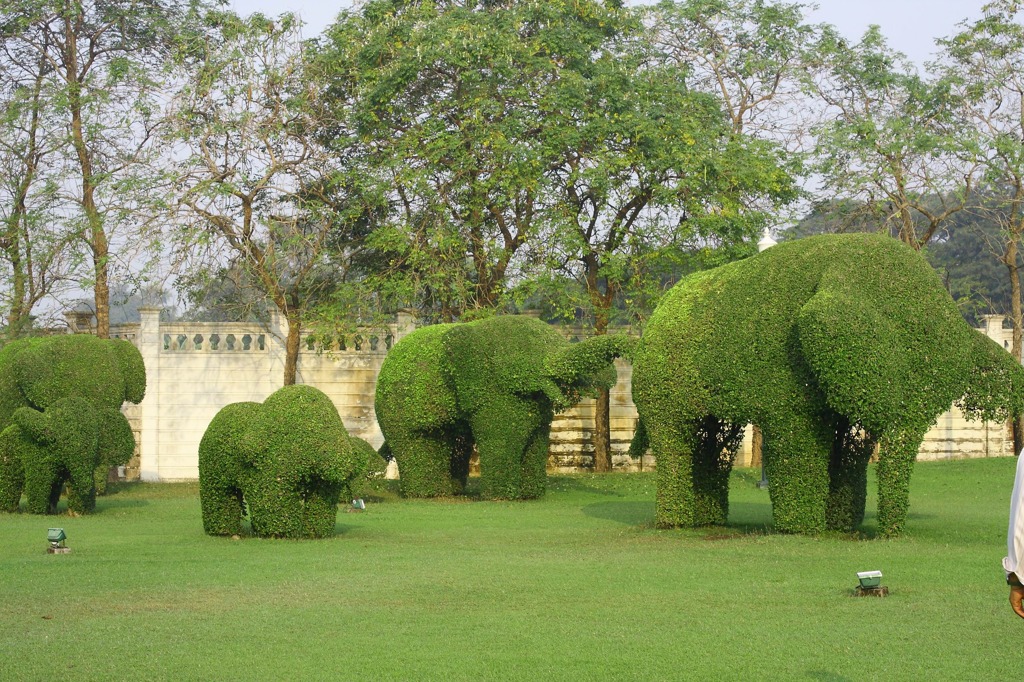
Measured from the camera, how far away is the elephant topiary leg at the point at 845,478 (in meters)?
13.3

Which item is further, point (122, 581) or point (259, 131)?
point (259, 131)

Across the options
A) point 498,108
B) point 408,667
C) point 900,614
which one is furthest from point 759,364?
point 498,108

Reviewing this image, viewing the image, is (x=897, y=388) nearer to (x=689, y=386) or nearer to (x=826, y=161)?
(x=689, y=386)

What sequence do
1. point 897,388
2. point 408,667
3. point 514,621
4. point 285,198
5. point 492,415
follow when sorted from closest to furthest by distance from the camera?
point 408,667 → point 514,621 → point 897,388 → point 492,415 → point 285,198

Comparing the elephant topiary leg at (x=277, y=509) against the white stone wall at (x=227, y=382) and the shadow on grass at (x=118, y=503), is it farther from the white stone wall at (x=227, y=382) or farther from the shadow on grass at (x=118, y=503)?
the white stone wall at (x=227, y=382)

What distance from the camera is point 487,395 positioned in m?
18.5

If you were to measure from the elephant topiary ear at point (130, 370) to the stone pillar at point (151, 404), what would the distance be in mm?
3238

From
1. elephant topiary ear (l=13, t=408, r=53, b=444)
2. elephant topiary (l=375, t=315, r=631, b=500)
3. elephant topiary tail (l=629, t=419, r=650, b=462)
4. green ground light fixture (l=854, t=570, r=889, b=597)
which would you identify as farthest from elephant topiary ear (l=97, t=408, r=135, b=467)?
green ground light fixture (l=854, t=570, r=889, b=597)

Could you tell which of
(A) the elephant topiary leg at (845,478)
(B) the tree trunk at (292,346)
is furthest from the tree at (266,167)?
(A) the elephant topiary leg at (845,478)

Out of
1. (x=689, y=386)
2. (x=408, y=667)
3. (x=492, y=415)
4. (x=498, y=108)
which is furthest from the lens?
(x=498, y=108)

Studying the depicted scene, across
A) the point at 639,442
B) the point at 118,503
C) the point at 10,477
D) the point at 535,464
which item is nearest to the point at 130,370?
the point at 118,503

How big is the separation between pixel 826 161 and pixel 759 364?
12.8 m

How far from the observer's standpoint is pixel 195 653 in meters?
7.81

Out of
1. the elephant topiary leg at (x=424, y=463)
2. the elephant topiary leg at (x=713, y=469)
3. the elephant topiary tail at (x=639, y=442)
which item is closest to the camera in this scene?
the elephant topiary leg at (x=713, y=469)
